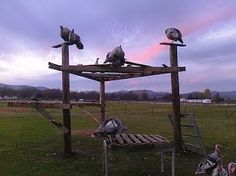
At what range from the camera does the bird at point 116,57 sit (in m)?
12.5

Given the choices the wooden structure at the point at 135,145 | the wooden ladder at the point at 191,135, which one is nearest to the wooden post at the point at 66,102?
the wooden ladder at the point at 191,135

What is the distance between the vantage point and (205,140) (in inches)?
692

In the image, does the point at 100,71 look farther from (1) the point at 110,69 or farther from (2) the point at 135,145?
(2) the point at 135,145

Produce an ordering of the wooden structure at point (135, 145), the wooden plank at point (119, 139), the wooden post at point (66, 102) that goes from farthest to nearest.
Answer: the wooden post at point (66, 102), the wooden plank at point (119, 139), the wooden structure at point (135, 145)

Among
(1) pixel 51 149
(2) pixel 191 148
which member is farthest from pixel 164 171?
(1) pixel 51 149

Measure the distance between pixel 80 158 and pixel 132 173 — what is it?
8.75 feet

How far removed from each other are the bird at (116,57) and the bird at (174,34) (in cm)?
202

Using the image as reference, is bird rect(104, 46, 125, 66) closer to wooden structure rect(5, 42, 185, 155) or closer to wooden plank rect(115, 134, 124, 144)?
wooden structure rect(5, 42, 185, 155)

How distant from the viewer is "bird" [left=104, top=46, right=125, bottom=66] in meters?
12.5

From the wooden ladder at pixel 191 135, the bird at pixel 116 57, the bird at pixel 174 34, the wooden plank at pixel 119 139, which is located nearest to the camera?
the wooden plank at pixel 119 139

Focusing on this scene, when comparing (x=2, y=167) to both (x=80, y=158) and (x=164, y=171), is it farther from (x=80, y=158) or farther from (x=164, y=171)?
(x=164, y=171)

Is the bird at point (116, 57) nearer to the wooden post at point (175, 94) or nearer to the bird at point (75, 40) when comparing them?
the bird at point (75, 40)

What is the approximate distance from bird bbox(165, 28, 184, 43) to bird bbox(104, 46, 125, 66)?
2.02 meters

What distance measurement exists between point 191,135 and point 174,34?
3.07m
